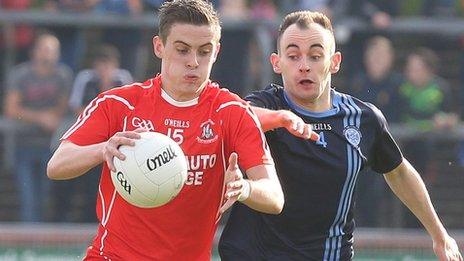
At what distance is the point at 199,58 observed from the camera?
666 cm

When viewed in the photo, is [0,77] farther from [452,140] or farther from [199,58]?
[199,58]

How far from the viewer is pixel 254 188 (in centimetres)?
629

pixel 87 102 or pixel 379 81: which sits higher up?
pixel 379 81

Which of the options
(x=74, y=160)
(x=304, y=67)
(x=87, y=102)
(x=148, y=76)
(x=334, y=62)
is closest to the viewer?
(x=74, y=160)

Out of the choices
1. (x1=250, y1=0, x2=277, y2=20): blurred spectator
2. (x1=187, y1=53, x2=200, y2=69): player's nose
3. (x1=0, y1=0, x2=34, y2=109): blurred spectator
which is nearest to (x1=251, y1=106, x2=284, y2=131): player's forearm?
(x1=187, y1=53, x2=200, y2=69): player's nose

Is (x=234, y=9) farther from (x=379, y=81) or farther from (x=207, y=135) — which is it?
(x=207, y=135)

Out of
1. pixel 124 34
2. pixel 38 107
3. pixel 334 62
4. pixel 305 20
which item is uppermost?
pixel 305 20

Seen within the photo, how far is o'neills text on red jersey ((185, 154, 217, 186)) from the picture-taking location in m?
6.74

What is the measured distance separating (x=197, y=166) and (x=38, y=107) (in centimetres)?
643

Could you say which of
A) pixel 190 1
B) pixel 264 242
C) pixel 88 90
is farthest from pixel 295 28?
pixel 88 90

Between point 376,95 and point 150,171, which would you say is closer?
point 150,171

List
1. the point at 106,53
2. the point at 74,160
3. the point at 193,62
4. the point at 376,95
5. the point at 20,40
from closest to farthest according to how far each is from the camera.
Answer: the point at 74,160 → the point at 193,62 → the point at 106,53 → the point at 376,95 → the point at 20,40

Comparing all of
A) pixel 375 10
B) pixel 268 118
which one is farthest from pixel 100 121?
pixel 375 10

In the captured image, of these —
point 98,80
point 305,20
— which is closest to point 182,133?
point 305,20
